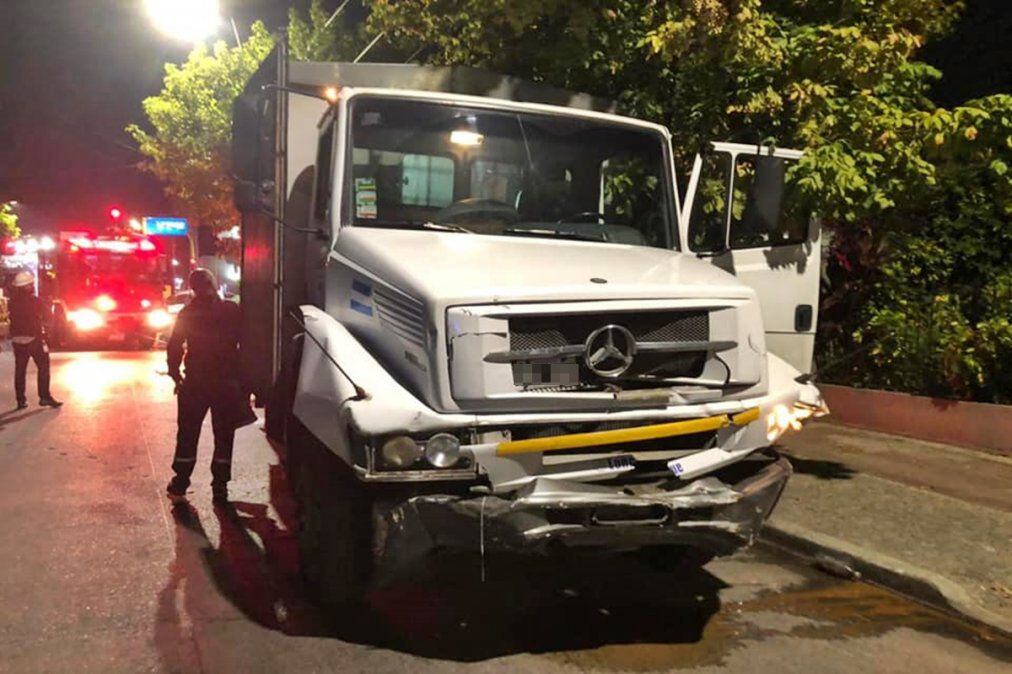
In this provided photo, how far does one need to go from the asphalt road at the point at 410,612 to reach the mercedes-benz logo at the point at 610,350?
1.03 m

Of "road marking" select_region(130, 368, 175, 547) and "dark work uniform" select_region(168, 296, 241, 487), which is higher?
"dark work uniform" select_region(168, 296, 241, 487)

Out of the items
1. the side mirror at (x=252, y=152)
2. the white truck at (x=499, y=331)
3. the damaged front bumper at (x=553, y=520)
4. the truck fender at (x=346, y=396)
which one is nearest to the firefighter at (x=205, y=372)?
the white truck at (x=499, y=331)

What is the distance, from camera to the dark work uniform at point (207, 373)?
6.57m

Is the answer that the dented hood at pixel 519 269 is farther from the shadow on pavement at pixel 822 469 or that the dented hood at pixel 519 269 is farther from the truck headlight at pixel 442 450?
the shadow on pavement at pixel 822 469

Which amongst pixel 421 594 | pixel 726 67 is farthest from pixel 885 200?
pixel 421 594

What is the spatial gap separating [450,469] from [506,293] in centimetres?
78

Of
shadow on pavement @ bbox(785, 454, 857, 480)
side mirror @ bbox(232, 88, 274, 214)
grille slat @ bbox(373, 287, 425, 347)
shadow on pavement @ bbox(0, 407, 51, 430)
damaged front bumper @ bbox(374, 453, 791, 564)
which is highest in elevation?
side mirror @ bbox(232, 88, 274, 214)

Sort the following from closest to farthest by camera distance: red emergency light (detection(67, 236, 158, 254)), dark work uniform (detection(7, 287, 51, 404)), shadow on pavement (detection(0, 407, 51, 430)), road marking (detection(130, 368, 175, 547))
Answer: road marking (detection(130, 368, 175, 547))
shadow on pavement (detection(0, 407, 51, 430))
dark work uniform (detection(7, 287, 51, 404))
red emergency light (detection(67, 236, 158, 254))

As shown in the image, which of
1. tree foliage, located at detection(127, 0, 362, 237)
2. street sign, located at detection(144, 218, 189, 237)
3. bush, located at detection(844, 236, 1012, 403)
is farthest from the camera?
street sign, located at detection(144, 218, 189, 237)

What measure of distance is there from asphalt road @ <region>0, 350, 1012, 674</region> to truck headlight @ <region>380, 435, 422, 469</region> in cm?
51

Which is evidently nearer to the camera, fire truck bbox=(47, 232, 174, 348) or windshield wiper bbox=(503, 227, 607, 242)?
windshield wiper bbox=(503, 227, 607, 242)

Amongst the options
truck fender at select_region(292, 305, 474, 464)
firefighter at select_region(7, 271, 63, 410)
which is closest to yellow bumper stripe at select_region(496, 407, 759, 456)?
truck fender at select_region(292, 305, 474, 464)

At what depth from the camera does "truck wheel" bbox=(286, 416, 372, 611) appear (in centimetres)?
398

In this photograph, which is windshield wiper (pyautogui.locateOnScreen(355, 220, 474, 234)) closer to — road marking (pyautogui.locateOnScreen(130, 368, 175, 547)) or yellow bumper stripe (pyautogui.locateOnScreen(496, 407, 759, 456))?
yellow bumper stripe (pyautogui.locateOnScreen(496, 407, 759, 456))
